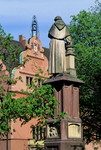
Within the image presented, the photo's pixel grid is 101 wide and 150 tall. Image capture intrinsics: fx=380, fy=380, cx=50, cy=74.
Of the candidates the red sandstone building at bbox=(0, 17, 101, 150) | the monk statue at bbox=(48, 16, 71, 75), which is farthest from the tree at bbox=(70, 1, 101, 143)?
the monk statue at bbox=(48, 16, 71, 75)

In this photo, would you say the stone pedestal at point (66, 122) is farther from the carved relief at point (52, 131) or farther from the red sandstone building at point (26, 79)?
the red sandstone building at point (26, 79)

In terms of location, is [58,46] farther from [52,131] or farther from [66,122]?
[52,131]

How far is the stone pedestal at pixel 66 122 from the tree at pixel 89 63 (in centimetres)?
1119

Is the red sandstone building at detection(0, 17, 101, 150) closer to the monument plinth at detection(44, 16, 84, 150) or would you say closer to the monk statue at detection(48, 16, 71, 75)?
the monk statue at detection(48, 16, 71, 75)

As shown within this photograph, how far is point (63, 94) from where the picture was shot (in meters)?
14.5

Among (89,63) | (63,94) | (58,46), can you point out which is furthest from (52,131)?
(89,63)

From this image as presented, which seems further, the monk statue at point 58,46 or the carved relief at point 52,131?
the monk statue at point 58,46

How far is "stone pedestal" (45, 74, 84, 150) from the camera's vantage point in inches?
549

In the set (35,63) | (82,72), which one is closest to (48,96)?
(82,72)

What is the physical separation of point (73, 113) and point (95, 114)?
13321 mm

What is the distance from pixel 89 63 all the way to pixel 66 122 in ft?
41.5

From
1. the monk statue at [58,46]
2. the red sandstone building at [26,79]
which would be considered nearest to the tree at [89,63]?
the red sandstone building at [26,79]

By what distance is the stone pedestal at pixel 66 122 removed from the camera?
45.8 ft

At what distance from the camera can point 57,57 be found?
49.5 ft
